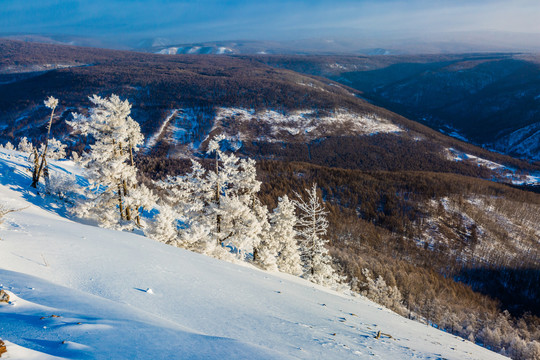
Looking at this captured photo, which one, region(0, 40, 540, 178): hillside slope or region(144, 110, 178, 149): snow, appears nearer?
region(0, 40, 540, 178): hillside slope

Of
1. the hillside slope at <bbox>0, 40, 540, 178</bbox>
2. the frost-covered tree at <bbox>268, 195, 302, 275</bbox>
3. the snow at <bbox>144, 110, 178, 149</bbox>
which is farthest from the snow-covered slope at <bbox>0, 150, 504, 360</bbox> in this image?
the snow at <bbox>144, 110, 178, 149</bbox>

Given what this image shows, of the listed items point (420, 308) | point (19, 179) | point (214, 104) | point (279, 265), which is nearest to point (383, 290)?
point (420, 308)

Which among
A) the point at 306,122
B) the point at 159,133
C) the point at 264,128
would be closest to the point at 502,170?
the point at 306,122

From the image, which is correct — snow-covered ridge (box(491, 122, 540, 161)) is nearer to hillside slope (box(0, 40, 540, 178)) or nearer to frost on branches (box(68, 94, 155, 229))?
hillside slope (box(0, 40, 540, 178))

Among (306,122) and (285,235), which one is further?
(306,122)

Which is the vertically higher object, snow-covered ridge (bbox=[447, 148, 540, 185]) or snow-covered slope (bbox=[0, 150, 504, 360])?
snow-covered slope (bbox=[0, 150, 504, 360])

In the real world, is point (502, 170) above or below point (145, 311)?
below

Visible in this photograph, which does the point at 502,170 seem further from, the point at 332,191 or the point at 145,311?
the point at 145,311
